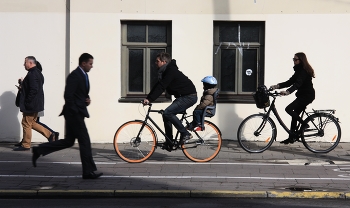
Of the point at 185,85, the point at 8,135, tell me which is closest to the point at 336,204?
the point at 185,85

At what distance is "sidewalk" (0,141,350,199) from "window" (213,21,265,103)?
1736mm

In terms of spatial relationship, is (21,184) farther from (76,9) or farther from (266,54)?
(266,54)

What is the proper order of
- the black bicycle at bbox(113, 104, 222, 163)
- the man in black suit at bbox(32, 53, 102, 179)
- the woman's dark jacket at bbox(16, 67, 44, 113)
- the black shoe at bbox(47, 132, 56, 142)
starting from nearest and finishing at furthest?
the man in black suit at bbox(32, 53, 102, 179), the black bicycle at bbox(113, 104, 222, 163), the woman's dark jacket at bbox(16, 67, 44, 113), the black shoe at bbox(47, 132, 56, 142)

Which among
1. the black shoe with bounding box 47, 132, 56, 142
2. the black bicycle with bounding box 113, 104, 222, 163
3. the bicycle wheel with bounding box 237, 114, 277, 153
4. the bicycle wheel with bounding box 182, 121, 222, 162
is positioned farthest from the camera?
the black shoe with bounding box 47, 132, 56, 142

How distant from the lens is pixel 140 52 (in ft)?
46.8

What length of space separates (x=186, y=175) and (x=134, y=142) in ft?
4.40

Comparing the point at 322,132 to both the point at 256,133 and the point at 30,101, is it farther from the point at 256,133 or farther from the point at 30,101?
the point at 30,101

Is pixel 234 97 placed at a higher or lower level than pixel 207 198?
higher

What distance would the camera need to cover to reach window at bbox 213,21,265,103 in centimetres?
1409

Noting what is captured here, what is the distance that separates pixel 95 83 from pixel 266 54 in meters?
3.50

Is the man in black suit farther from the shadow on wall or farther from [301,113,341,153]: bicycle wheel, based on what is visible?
the shadow on wall

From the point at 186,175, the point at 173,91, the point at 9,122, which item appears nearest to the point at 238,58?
the point at 173,91

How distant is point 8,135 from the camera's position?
46.5ft

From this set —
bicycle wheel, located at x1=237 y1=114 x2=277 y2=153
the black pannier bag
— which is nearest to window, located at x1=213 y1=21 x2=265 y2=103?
the black pannier bag
